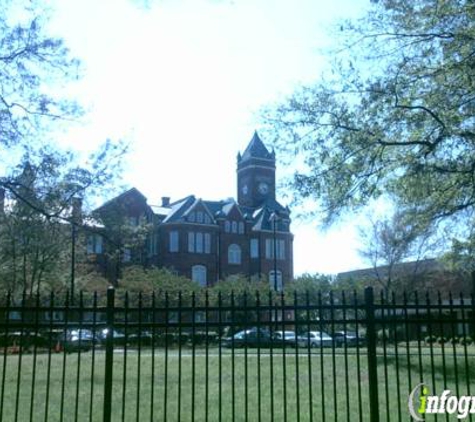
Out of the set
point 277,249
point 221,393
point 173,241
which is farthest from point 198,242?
point 221,393

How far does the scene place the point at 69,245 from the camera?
3541 cm

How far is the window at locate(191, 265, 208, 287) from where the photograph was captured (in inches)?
2456

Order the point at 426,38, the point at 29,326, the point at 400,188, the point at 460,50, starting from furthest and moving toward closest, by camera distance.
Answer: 1. the point at 400,188
2. the point at 426,38
3. the point at 460,50
4. the point at 29,326

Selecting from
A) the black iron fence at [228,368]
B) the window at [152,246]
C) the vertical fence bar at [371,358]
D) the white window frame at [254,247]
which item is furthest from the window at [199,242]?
the vertical fence bar at [371,358]

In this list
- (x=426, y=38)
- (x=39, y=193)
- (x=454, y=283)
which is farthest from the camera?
(x=454, y=283)

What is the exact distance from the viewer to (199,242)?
63188 millimetres

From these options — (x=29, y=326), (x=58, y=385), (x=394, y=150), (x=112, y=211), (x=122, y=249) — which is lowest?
(x=58, y=385)

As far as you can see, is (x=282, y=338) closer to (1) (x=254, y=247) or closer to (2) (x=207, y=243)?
(2) (x=207, y=243)

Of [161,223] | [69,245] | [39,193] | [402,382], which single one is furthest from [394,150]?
[161,223]

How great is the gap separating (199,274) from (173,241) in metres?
4.72

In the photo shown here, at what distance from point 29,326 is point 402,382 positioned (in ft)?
32.6

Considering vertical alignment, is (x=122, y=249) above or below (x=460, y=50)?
below

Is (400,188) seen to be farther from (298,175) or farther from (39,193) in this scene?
(39,193)

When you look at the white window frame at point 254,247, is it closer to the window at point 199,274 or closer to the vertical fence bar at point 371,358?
the window at point 199,274
